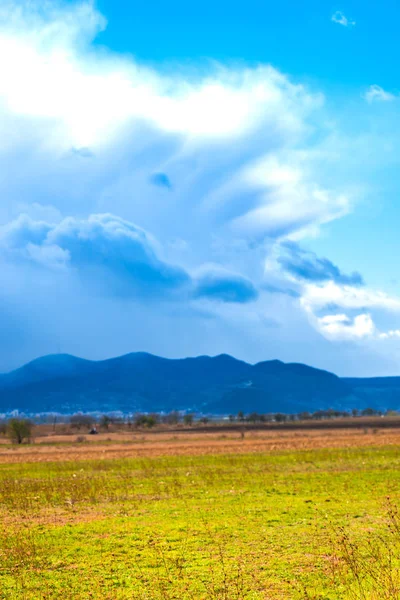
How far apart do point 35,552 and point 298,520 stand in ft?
29.6

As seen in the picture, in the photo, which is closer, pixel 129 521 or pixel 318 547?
pixel 318 547

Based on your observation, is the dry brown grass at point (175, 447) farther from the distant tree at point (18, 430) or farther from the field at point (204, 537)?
the field at point (204, 537)

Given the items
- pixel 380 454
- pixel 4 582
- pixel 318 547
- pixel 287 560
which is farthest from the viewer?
pixel 380 454

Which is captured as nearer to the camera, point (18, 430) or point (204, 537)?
point (204, 537)

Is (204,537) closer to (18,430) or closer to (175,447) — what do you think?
(175,447)

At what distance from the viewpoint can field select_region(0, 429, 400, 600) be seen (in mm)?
12641

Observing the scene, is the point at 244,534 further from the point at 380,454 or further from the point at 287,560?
the point at 380,454

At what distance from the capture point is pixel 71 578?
13.7 m

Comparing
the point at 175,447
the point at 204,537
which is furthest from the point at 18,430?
the point at 204,537

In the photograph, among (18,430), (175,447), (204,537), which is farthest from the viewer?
(18,430)

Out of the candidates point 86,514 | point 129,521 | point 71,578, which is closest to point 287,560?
point 71,578

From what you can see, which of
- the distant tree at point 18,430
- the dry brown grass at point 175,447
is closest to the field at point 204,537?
the dry brown grass at point 175,447

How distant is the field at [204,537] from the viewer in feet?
41.5

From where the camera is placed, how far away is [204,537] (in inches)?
702
